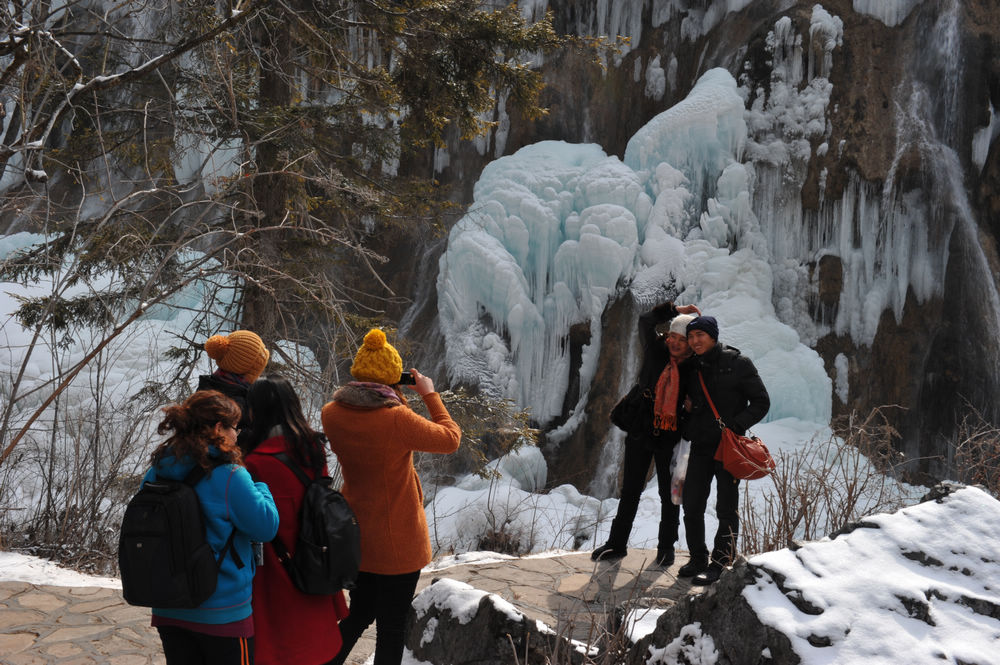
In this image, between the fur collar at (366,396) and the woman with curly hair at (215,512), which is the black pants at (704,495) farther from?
the woman with curly hair at (215,512)

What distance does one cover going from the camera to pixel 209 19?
18.7ft

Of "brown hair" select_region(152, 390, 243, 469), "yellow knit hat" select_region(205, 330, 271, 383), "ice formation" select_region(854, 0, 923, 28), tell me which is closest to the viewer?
"brown hair" select_region(152, 390, 243, 469)

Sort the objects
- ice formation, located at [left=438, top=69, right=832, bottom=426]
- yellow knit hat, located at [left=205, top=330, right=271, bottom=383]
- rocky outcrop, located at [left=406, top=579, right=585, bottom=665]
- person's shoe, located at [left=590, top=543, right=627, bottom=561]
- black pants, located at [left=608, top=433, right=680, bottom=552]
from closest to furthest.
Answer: yellow knit hat, located at [left=205, top=330, right=271, bottom=383] → rocky outcrop, located at [left=406, top=579, right=585, bottom=665] → black pants, located at [left=608, top=433, right=680, bottom=552] → person's shoe, located at [left=590, top=543, right=627, bottom=561] → ice formation, located at [left=438, top=69, right=832, bottom=426]

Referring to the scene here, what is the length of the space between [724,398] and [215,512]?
2.75m

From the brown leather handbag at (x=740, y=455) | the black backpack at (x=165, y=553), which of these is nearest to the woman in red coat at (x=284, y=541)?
the black backpack at (x=165, y=553)

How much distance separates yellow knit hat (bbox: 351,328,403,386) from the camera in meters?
2.69

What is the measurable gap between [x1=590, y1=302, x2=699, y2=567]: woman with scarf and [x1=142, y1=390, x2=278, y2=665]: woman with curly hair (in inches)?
101

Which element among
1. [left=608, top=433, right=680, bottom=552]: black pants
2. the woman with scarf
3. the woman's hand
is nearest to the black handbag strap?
the woman with scarf

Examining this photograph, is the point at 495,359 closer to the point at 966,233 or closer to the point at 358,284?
the point at 358,284

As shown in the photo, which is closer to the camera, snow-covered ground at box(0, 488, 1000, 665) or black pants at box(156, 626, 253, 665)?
snow-covered ground at box(0, 488, 1000, 665)

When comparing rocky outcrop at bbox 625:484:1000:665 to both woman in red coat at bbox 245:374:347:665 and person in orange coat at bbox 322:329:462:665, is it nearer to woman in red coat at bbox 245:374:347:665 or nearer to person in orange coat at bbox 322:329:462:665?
person in orange coat at bbox 322:329:462:665

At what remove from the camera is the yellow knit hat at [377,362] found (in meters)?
2.69

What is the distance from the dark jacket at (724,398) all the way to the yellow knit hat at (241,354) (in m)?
2.32

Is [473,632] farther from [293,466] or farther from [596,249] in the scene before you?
[596,249]
